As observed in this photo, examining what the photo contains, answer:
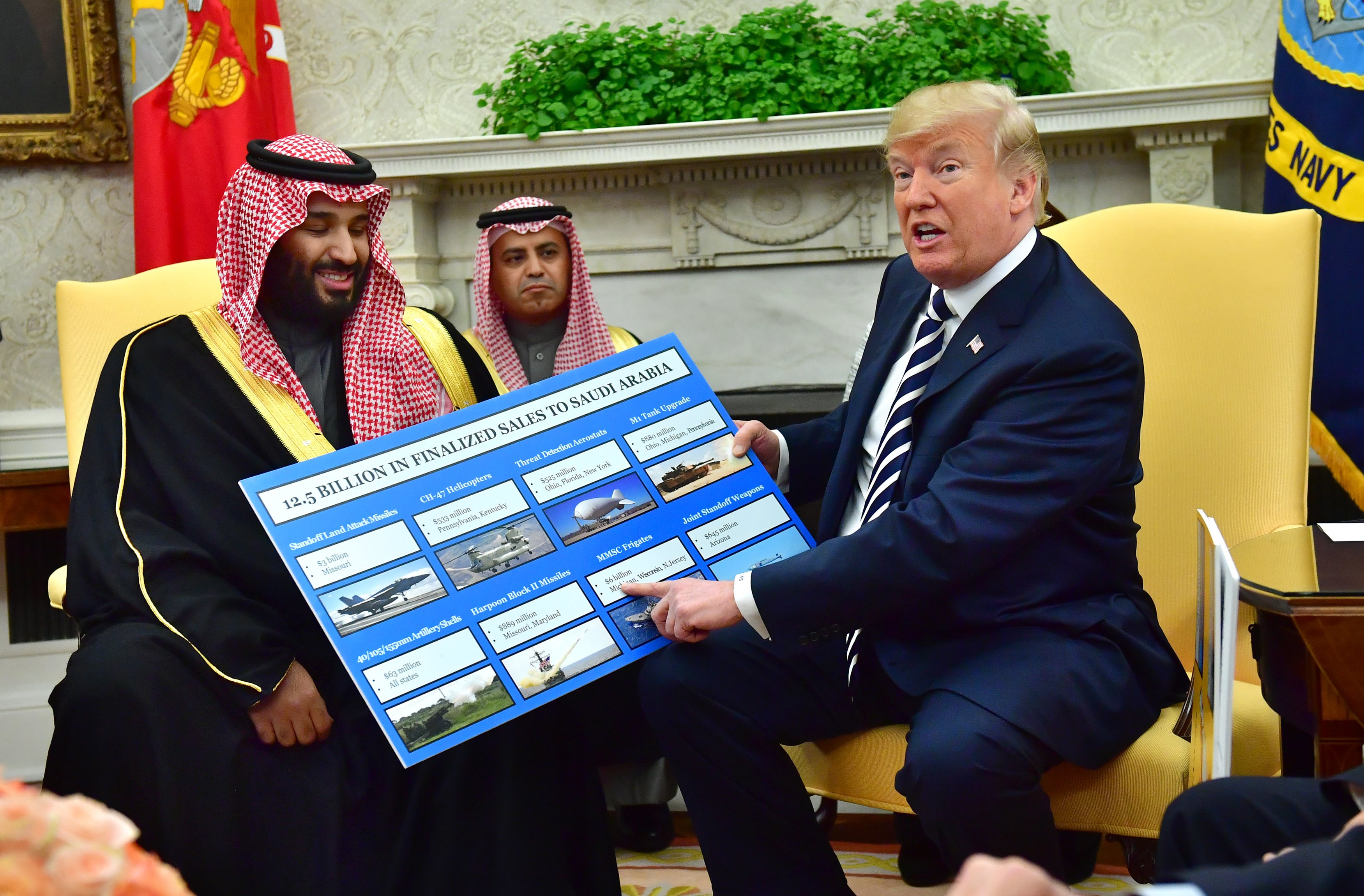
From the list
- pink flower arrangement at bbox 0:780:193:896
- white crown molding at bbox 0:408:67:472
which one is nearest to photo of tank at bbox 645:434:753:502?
pink flower arrangement at bbox 0:780:193:896

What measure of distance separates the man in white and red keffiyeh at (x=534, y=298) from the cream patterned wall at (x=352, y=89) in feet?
4.26

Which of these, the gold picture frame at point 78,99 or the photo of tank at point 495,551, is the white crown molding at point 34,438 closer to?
the gold picture frame at point 78,99

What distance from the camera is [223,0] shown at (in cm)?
398

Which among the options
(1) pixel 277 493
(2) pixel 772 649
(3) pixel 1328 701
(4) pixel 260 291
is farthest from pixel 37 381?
(3) pixel 1328 701

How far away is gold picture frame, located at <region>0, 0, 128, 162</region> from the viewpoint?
14.3 feet

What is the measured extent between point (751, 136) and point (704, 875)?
2552 mm

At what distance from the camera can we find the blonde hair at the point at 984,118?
81.0 inches

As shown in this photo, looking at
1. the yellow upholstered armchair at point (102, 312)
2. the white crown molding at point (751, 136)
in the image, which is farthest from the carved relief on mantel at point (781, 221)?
the yellow upholstered armchair at point (102, 312)

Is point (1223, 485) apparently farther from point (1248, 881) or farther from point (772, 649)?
point (1248, 881)

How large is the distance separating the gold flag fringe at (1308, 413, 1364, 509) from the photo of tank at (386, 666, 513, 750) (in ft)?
7.73

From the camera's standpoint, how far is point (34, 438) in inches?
179

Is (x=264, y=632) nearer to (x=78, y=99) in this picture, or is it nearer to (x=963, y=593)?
(x=963, y=593)

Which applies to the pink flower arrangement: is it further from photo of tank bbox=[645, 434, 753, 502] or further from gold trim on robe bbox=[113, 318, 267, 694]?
photo of tank bbox=[645, 434, 753, 502]

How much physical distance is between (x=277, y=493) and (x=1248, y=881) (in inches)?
62.0
